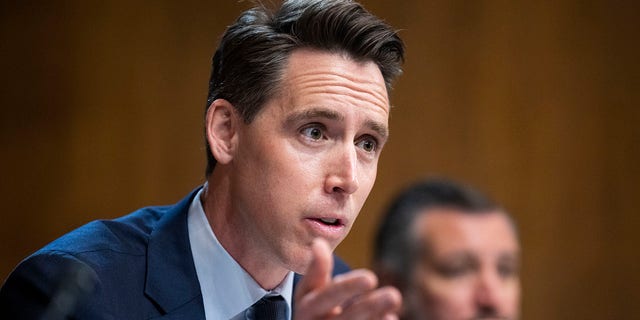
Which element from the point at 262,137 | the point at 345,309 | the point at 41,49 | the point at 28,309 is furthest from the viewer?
the point at 41,49

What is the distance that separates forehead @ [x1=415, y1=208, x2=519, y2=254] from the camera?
0.69 meters

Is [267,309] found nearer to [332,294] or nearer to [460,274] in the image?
[332,294]

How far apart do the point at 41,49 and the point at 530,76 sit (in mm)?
2009

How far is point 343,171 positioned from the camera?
1.73 meters

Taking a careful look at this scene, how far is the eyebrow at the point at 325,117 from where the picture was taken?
1.81 metres

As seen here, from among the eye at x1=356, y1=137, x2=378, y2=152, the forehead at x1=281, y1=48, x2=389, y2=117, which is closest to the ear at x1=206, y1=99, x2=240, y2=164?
the forehead at x1=281, y1=48, x2=389, y2=117

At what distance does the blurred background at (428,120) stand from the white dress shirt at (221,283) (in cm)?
165

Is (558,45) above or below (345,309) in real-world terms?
above

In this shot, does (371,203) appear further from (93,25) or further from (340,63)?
(340,63)

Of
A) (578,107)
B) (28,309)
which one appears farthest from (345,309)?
(578,107)

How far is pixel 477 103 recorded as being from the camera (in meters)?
3.74

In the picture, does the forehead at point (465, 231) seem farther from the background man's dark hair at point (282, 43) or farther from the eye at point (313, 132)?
the background man's dark hair at point (282, 43)

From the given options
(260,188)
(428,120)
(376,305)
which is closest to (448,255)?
(376,305)

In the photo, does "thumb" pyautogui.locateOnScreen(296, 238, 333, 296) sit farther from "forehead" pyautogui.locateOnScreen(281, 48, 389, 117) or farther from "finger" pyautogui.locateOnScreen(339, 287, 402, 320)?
"forehead" pyautogui.locateOnScreen(281, 48, 389, 117)
